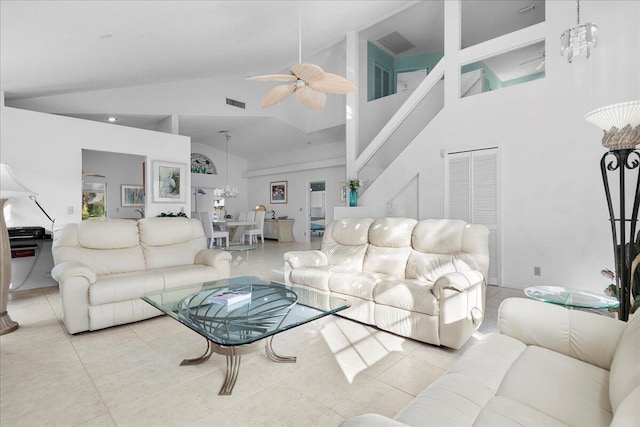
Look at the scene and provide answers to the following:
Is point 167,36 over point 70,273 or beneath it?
over

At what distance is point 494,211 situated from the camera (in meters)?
4.50

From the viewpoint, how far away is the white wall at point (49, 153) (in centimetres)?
460

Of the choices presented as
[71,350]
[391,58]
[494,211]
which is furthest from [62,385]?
[391,58]

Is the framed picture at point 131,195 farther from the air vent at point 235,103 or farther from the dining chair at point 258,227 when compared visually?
the air vent at point 235,103

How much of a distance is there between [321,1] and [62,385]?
511 cm

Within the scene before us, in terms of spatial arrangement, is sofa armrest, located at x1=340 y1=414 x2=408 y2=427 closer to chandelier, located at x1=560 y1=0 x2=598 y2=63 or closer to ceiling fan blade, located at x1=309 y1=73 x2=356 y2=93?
ceiling fan blade, located at x1=309 y1=73 x2=356 y2=93

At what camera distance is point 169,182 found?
6.54m

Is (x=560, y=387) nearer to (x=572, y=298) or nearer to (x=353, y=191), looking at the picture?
(x=572, y=298)

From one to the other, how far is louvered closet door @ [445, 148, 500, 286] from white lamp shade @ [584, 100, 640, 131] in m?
→ 2.59

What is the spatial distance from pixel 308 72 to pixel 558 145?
332 cm

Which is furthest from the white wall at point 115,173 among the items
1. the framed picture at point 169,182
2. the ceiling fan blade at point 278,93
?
the ceiling fan blade at point 278,93

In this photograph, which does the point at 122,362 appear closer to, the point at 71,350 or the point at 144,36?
the point at 71,350

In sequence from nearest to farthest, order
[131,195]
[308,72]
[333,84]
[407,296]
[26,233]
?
[407,296] < [308,72] < [333,84] < [26,233] < [131,195]

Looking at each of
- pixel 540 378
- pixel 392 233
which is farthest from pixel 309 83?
pixel 540 378
